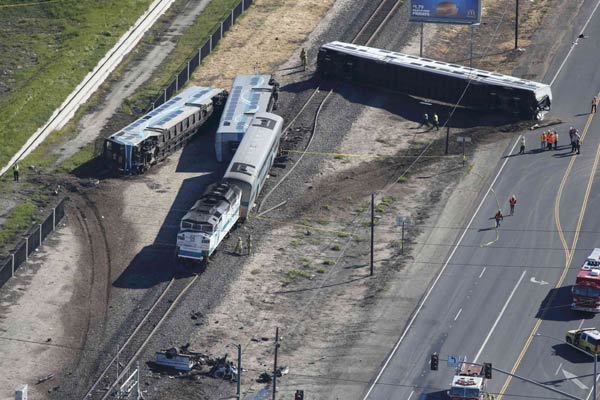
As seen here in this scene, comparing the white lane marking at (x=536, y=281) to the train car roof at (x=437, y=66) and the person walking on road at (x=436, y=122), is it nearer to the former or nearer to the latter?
the train car roof at (x=437, y=66)

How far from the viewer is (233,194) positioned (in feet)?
403

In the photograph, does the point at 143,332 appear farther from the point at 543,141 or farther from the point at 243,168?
the point at 543,141

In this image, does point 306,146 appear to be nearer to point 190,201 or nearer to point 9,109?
point 190,201

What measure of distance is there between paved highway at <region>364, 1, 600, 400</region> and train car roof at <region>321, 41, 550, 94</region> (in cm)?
403

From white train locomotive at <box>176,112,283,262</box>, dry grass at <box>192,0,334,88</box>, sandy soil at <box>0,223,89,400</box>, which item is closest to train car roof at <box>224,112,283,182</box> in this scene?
white train locomotive at <box>176,112,283,262</box>

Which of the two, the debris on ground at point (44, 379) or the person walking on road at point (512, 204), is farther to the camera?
the person walking on road at point (512, 204)

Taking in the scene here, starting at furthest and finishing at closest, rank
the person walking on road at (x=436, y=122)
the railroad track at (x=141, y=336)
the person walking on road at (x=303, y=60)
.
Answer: the person walking on road at (x=303, y=60) → the person walking on road at (x=436, y=122) → the railroad track at (x=141, y=336)

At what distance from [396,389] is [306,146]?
3711 cm

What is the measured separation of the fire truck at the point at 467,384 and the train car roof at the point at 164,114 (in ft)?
126

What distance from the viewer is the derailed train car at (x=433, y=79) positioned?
143 metres

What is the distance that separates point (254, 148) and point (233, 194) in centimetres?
731

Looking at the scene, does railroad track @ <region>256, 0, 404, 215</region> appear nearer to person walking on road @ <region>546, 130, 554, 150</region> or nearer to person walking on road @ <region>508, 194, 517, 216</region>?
person walking on road @ <region>508, 194, 517, 216</region>

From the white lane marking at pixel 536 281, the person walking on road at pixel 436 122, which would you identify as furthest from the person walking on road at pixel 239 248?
the person walking on road at pixel 436 122

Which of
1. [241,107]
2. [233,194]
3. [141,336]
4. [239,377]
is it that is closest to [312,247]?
[233,194]
